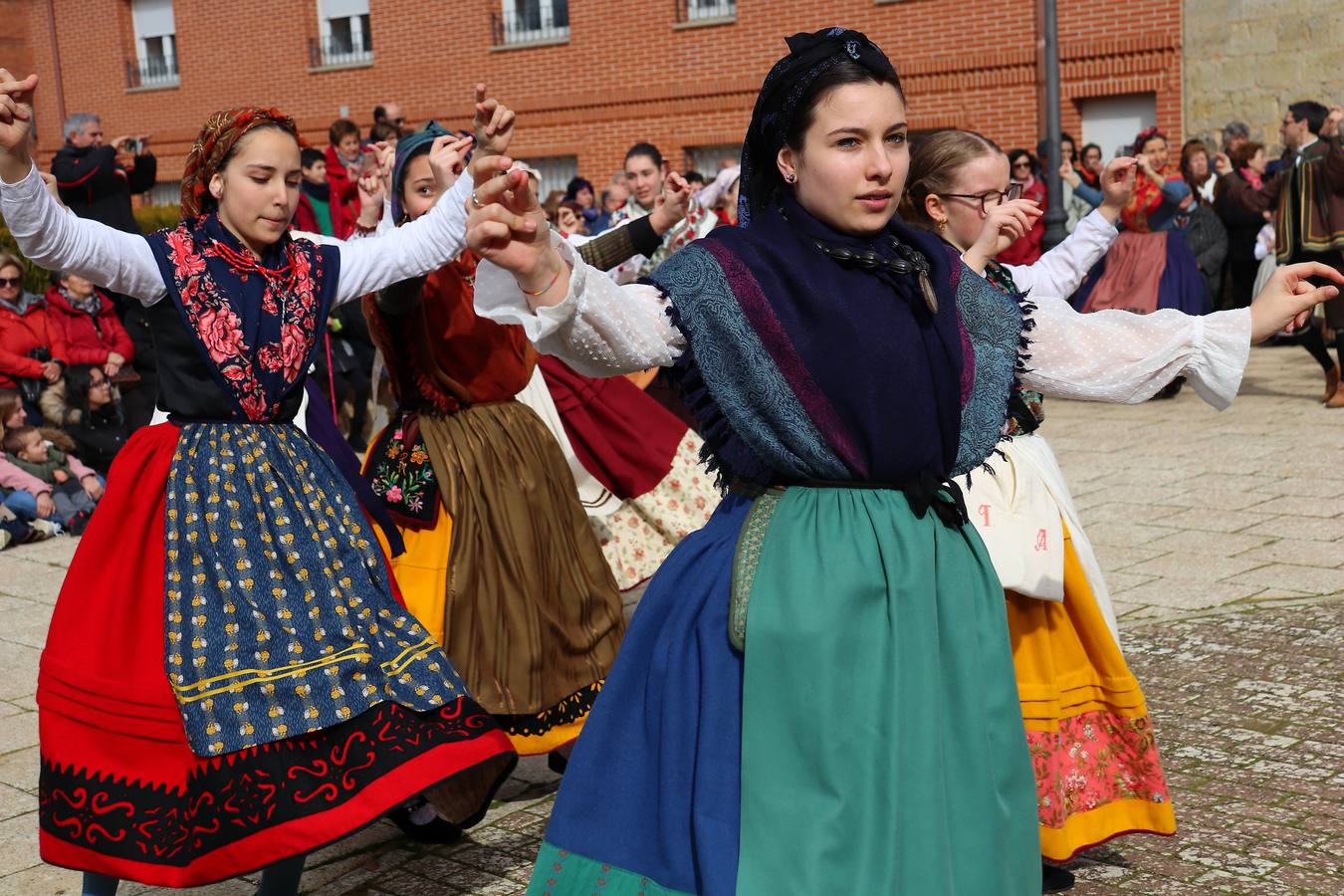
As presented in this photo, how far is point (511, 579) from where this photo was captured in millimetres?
4406

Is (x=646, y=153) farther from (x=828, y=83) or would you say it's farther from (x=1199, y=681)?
(x=828, y=83)

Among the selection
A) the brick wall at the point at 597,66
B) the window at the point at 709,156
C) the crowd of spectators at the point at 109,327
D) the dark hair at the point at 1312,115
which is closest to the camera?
the crowd of spectators at the point at 109,327

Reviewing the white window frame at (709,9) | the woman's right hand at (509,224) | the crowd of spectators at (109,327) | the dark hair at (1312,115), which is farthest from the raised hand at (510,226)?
the white window frame at (709,9)

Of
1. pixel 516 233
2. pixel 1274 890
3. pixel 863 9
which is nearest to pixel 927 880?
pixel 516 233

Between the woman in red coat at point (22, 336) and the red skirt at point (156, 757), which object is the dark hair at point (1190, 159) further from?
the red skirt at point (156, 757)

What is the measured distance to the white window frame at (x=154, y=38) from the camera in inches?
919

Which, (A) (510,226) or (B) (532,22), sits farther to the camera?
(B) (532,22)

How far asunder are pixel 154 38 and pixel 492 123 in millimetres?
22581

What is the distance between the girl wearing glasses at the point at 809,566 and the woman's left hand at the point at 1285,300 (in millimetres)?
498

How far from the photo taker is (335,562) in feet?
11.2

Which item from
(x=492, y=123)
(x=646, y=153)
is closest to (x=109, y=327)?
(x=646, y=153)

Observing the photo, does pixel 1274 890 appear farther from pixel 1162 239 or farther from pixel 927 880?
pixel 1162 239

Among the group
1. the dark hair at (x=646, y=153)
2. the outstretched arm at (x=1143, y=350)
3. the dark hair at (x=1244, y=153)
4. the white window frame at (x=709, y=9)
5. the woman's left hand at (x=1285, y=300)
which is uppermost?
the white window frame at (x=709, y=9)

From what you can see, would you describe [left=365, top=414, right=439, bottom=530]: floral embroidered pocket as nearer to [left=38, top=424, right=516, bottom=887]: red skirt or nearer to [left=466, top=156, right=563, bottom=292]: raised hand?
[left=38, top=424, right=516, bottom=887]: red skirt
